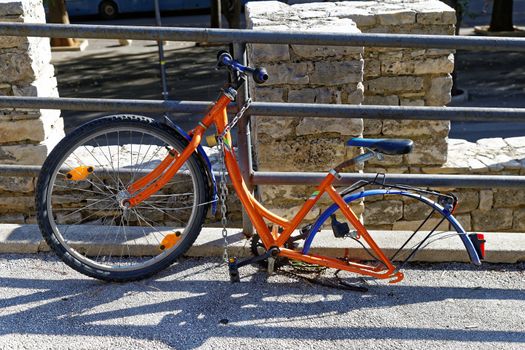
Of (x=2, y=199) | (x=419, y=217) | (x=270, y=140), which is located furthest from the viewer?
(x=419, y=217)

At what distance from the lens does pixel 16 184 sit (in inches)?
214

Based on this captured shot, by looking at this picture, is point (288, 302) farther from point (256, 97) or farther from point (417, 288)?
point (256, 97)

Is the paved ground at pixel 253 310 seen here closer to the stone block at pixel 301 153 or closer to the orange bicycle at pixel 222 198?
the orange bicycle at pixel 222 198

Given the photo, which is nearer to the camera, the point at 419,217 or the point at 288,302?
the point at 288,302

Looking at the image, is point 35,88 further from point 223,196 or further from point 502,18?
point 502,18

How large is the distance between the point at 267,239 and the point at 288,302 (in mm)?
336

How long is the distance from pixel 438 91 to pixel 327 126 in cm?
257

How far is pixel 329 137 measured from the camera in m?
4.58

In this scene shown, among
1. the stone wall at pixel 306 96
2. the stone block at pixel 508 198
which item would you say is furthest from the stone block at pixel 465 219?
the stone wall at pixel 306 96

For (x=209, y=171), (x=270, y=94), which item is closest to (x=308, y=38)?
(x=209, y=171)

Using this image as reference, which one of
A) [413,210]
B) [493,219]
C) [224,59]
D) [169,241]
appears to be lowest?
[493,219]

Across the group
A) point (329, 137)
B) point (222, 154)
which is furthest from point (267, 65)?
point (222, 154)

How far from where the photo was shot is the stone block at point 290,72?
14.8ft

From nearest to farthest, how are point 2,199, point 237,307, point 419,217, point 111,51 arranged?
point 237,307
point 2,199
point 419,217
point 111,51
